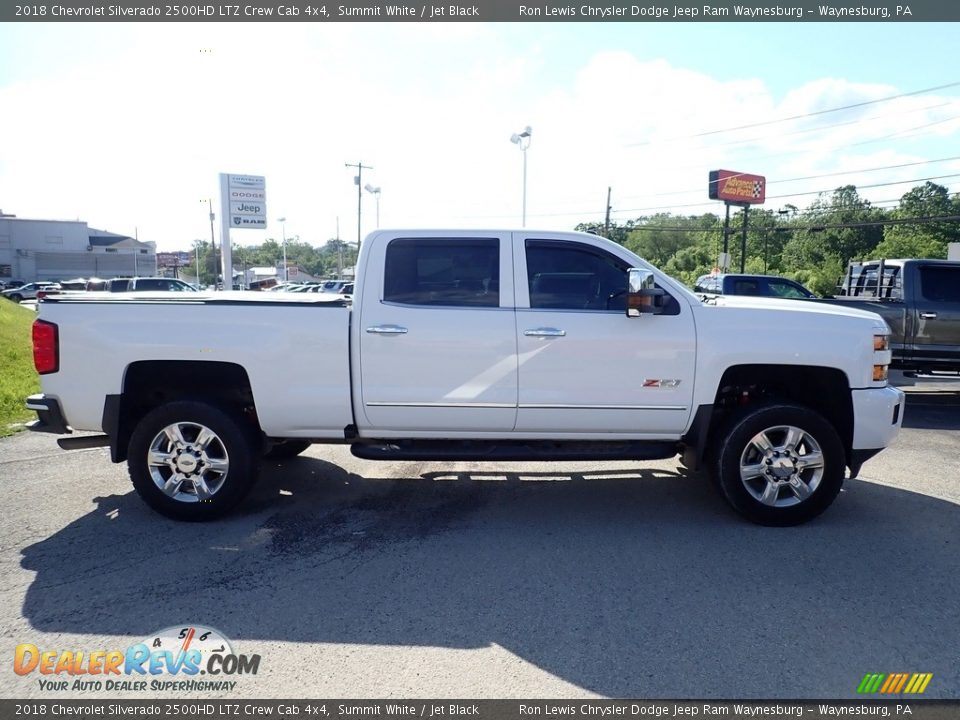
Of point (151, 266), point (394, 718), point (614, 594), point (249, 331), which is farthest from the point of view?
point (151, 266)

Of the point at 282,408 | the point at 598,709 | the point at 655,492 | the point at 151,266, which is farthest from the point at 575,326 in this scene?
the point at 151,266

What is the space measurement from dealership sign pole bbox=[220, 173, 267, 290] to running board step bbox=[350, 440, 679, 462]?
2207cm

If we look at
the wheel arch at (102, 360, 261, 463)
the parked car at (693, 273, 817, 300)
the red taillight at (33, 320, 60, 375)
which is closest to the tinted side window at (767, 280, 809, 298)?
the parked car at (693, 273, 817, 300)

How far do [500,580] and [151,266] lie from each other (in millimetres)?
97771

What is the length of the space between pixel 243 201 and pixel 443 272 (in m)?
22.8

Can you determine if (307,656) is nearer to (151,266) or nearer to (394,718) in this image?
(394,718)

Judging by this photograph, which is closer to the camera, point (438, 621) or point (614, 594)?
point (438, 621)

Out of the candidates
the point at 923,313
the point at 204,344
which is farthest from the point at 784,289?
the point at 204,344

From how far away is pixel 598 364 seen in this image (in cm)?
479

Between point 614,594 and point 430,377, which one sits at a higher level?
point 430,377

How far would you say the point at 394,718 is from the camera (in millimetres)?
2770

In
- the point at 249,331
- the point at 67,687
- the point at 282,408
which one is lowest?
the point at 67,687

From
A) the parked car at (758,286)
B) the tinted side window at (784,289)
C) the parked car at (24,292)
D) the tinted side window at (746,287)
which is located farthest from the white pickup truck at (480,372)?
the parked car at (24,292)

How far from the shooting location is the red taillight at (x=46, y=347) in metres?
4.76
